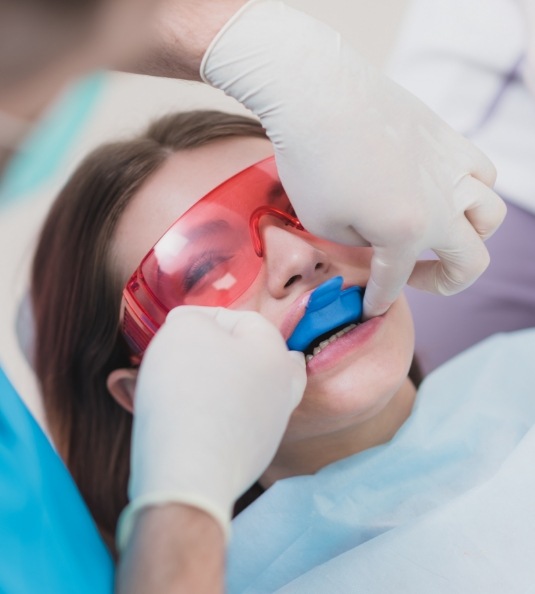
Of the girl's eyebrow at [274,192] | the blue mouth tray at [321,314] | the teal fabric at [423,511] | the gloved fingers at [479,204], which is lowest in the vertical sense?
the teal fabric at [423,511]

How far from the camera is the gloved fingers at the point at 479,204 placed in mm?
1005

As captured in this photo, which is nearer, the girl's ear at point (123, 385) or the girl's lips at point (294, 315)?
the girl's lips at point (294, 315)

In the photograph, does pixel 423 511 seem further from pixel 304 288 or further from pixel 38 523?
pixel 38 523

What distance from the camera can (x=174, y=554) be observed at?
0.60 metres

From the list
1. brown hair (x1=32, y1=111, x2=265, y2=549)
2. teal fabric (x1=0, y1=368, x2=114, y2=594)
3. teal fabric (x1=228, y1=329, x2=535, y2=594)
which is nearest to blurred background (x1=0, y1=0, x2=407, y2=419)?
brown hair (x1=32, y1=111, x2=265, y2=549)

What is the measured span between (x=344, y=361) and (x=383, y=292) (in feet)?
0.38

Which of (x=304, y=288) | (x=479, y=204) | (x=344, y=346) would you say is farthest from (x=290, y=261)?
(x=479, y=204)

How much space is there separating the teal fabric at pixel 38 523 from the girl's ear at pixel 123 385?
40 cm

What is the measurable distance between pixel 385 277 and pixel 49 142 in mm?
465

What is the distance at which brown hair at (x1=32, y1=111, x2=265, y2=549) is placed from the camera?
1.19 meters

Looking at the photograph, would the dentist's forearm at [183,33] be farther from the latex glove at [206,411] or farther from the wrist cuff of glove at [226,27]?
the latex glove at [206,411]

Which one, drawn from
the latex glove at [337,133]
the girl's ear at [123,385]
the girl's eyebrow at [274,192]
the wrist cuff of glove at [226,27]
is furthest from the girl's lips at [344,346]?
the wrist cuff of glove at [226,27]

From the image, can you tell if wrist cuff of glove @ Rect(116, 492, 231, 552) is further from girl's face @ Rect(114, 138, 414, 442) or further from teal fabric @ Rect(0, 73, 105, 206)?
girl's face @ Rect(114, 138, 414, 442)

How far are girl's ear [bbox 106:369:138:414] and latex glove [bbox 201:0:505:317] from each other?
1.40 ft
